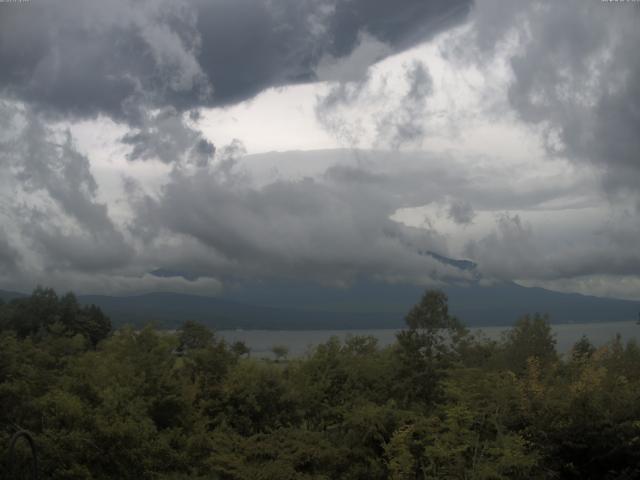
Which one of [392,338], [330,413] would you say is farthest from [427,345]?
[392,338]

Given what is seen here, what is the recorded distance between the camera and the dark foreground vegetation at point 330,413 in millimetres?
17469

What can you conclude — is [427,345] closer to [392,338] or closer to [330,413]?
[330,413]

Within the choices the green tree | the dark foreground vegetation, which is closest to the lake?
the green tree

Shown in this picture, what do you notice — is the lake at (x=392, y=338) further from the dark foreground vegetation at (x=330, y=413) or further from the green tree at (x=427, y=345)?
the dark foreground vegetation at (x=330, y=413)

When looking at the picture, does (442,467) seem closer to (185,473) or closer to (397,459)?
(397,459)

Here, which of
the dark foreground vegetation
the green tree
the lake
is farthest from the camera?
the lake

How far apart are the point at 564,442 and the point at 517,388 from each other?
320cm

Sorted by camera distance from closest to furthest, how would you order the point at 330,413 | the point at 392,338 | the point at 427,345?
1. the point at 427,345
2. the point at 330,413
3. the point at 392,338

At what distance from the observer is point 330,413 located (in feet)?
85.9

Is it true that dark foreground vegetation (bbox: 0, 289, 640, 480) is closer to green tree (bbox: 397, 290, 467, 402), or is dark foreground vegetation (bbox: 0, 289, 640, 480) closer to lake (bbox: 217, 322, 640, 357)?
green tree (bbox: 397, 290, 467, 402)

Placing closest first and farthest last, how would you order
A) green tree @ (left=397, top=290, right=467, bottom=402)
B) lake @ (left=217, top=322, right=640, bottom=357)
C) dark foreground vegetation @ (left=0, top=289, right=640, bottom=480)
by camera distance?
dark foreground vegetation @ (left=0, top=289, right=640, bottom=480) → green tree @ (left=397, top=290, right=467, bottom=402) → lake @ (left=217, top=322, right=640, bottom=357)

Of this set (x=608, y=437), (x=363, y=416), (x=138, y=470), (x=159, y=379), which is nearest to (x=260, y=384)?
(x=159, y=379)

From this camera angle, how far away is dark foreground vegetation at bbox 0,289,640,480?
17469mm

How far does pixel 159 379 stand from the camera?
24281 millimetres
